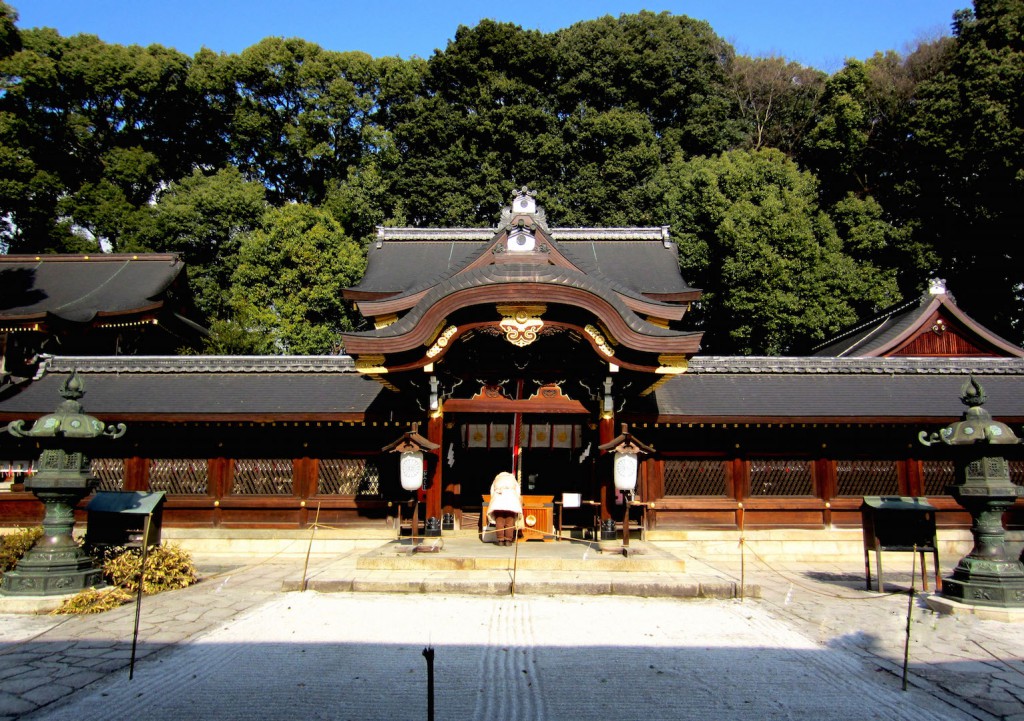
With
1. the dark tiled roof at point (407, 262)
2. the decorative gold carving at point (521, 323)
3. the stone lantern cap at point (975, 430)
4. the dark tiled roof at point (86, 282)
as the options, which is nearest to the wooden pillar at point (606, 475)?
the decorative gold carving at point (521, 323)

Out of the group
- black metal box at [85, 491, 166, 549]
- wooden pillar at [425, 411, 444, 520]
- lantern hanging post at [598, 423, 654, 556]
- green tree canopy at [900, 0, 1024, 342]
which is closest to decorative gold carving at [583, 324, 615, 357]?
lantern hanging post at [598, 423, 654, 556]

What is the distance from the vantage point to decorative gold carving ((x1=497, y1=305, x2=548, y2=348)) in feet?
41.1

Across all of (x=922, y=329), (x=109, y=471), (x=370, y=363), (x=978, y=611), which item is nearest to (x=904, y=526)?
(x=978, y=611)

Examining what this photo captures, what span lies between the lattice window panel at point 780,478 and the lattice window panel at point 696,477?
769mm

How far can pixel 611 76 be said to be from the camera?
Answer: 1551 inches

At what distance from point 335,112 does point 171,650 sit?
3681 cm

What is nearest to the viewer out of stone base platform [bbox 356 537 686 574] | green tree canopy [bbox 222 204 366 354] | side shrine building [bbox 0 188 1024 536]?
stone base platform [bbox 356 537 686 574]

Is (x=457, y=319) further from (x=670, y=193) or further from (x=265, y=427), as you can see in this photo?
(x=670, y=193)

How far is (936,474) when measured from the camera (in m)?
15.6

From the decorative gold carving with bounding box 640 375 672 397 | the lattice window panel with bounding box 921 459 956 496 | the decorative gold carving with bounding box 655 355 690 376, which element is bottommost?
the lattice window panel with bounding box 921 459 956 496

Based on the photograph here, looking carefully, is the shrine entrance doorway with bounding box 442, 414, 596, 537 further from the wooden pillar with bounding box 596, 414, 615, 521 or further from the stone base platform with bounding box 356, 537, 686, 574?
the stone base platform with bounding box 356, 537, 686, 574

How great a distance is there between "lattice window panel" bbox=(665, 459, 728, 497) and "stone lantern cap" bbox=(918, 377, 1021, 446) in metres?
5.88

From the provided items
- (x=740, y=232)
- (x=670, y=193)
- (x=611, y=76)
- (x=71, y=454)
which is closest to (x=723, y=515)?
(x=71, y=454)

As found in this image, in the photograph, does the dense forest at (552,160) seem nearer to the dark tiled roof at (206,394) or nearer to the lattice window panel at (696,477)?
the dark tiled roof at (206,394)
